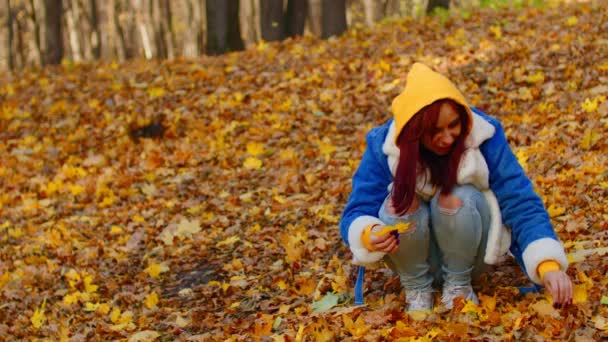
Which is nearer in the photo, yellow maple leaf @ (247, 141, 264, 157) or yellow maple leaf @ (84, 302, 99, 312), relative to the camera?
yellow maple leaf @ (84, 302, 99, 312)

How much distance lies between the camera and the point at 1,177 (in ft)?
24.2

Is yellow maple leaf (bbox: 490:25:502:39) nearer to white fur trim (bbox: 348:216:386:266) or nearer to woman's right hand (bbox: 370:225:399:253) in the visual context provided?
white fur trim (bbox: 348:216:386:266)

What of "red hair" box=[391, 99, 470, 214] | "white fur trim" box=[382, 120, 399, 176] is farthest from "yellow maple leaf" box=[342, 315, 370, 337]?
"white fur trim" box=[382, 120, 399, 176]

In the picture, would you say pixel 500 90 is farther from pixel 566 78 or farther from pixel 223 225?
pixel 223 225

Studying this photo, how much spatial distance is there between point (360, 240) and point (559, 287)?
0.85 meters

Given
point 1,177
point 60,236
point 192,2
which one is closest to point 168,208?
point 60,236

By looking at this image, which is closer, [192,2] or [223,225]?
[223,225]

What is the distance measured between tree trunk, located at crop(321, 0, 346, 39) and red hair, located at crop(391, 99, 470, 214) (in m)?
7.70

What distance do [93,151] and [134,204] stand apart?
67.1 inches

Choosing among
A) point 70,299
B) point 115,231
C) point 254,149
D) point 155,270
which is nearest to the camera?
point 70,299

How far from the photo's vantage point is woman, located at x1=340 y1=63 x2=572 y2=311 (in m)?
2.92

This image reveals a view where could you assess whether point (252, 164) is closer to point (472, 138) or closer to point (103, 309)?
point (103, 309)

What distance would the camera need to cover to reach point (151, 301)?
4414 millimetres

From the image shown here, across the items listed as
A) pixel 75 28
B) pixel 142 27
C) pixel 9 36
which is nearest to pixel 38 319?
pixel 9 36
